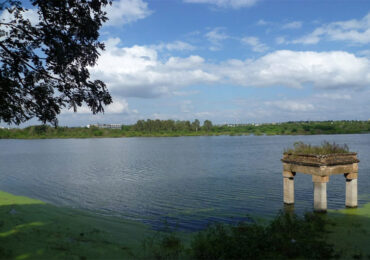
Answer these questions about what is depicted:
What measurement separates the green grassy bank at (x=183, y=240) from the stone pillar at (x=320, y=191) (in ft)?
1.79

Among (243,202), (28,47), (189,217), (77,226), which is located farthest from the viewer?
(243,202)

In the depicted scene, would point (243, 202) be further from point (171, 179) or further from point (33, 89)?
point (33, 89)

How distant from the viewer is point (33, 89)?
10461 millimetres

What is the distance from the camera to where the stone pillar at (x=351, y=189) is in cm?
1672

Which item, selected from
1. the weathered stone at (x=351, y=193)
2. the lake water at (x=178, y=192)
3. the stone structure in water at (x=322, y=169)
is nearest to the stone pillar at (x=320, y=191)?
the stone structure in water at (x=322, y=169)

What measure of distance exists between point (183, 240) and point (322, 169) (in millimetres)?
7782

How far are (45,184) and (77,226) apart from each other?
18.6 metres

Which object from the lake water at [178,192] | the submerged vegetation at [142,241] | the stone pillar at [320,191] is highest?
the stone pillar at [320,191]

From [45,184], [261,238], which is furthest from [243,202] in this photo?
[45,184]

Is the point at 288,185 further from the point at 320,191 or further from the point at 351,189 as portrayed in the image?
the point at 351,189

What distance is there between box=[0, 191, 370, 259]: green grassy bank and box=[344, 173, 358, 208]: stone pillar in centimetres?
65

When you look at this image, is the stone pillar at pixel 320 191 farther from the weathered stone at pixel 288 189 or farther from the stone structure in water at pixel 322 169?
the weathered stone at pixel 288 189

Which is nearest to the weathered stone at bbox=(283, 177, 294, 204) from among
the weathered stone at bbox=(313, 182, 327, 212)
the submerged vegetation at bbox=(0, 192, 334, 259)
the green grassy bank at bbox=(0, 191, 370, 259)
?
the weathered stone at bbox=(313, 182, 327, 212)

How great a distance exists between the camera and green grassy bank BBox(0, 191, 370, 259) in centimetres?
979
